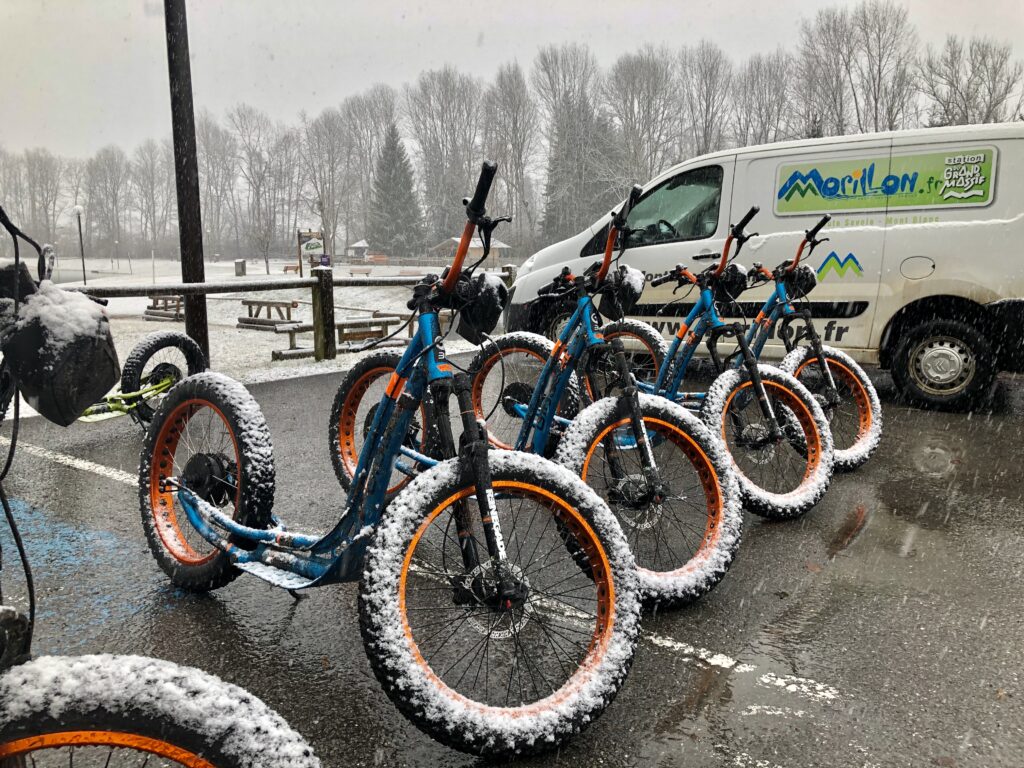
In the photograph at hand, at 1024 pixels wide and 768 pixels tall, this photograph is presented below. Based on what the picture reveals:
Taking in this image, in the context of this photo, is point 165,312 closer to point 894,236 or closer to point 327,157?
point 894,236

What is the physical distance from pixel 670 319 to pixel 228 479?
5.39 meters

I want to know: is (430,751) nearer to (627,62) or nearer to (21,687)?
(21,687)

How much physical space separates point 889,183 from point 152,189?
76.9 meters

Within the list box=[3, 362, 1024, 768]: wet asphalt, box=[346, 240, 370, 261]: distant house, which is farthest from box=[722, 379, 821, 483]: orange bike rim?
box=[346, 240, 370, 261]: distant house

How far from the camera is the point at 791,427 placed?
4.21 meters

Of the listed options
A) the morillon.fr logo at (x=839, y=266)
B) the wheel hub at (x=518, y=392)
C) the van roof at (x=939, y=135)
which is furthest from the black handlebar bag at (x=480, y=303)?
the morillon.fr logo at (x=839, y=266)

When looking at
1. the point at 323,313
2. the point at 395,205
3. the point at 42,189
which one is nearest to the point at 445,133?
the point at 395,205

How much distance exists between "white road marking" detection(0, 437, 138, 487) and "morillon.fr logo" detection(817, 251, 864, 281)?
5.75 m

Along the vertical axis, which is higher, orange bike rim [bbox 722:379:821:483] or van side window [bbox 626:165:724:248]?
van side window [bbox 626:165:724:248]

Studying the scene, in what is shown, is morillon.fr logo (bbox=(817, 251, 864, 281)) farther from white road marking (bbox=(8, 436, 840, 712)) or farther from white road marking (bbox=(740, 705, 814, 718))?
white road marking (bbox=(740, 705, 814, 718))

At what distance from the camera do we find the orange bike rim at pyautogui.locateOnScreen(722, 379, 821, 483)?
4074 mm

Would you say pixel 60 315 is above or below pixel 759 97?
below

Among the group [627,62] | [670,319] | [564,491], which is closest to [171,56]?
[670,319]

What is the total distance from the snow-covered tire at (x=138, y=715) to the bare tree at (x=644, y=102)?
5177 cm
